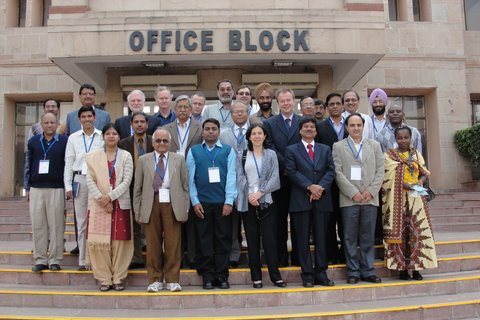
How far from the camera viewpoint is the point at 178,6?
39.6ft

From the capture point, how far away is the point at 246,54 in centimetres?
1087

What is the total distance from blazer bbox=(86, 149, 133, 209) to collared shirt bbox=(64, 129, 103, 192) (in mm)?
302

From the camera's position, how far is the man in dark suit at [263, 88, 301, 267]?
18.8 feet

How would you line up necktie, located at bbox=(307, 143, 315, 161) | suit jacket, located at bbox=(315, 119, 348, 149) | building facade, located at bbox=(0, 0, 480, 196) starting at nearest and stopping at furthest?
necktie, located at bbox=(307, 143, 315, 161) → suit jacket, located at bbox=(315, 119, 348, 149) → building facade, located at bbox=(0, 0, 480, 196)

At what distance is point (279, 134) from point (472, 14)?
13.0 m

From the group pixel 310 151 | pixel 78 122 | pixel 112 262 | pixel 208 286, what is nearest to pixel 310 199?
pixel 310 151

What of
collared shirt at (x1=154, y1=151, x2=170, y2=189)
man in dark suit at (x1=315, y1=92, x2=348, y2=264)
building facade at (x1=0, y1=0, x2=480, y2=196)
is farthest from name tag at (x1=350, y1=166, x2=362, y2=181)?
building facade at (x1=0, y1=0, x2=480, y2=196)

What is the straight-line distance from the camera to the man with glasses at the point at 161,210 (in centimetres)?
523

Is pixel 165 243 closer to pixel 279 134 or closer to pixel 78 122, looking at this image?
pixel 279 134

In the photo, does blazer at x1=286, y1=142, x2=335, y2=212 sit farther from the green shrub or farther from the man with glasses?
the green shrub

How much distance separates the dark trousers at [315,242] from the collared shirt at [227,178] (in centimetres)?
83

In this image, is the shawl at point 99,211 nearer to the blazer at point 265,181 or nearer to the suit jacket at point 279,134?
the blazer at point 265,181

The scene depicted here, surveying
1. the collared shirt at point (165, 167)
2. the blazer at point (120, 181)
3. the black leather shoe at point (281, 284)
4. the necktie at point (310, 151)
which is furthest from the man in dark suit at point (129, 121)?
the black leather shoe at point (281, 284)

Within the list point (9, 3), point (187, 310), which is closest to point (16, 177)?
point (9, 3)
